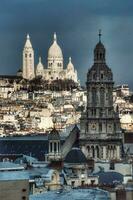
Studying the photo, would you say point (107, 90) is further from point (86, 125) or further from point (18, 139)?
point (18, 139)

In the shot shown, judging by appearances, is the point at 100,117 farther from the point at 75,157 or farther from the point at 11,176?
the point at 11,176

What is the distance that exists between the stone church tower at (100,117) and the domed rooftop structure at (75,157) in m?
5.90

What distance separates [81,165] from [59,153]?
5.57 m

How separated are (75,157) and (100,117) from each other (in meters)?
9.03

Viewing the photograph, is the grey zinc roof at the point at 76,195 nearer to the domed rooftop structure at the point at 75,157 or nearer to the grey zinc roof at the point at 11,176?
the grey zinc roof at the point at 11,176

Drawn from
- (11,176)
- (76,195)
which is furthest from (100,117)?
(11,176)

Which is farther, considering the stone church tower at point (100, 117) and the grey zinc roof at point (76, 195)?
the stone church tower at point (100, 117)

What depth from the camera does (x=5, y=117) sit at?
160 m

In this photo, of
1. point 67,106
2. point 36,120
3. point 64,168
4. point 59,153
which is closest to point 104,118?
point 59,153

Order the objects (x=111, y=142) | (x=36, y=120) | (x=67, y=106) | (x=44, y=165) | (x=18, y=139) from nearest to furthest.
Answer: (x=44, y=165), (x=111, y=142), (x=18, y=139), (x=36, y=120), (x=67, y=106)

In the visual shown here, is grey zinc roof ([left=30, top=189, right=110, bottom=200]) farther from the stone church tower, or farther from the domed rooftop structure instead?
the stone church tower

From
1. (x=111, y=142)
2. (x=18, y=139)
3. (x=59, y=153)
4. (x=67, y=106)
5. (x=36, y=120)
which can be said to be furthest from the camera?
(x=67, y=106)

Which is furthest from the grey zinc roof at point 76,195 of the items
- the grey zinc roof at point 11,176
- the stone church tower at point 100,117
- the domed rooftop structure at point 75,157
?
the stone church tower at point 100,117

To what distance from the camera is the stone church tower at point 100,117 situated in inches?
3216
